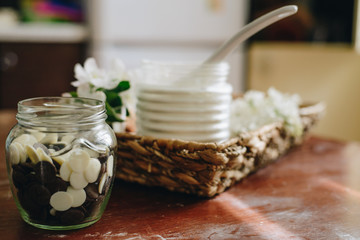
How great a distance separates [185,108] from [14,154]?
303 mm

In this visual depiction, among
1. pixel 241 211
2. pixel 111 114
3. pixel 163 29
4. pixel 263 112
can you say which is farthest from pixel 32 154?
pixel 163 29

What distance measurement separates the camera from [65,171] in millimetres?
546

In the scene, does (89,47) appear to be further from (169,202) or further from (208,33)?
(169,202)

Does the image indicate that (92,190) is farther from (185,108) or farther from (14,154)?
(185,108)

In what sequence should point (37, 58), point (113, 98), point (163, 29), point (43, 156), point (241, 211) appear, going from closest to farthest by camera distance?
1. point (43, 156)
2. point (241, 211)
3. point (113, 98)
4. point (37, 58)
5. point (163, 29)

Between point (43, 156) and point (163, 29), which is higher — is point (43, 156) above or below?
below

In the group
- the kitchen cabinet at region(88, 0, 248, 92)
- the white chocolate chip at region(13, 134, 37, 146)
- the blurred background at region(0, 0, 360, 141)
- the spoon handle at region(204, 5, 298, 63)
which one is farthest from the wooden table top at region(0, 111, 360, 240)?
the kitchen cabinet at region(88, 0, 248, 92)

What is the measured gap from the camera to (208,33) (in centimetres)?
287

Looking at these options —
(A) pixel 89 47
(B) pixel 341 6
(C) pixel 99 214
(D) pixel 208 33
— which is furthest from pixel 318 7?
(C) pixel 99 214

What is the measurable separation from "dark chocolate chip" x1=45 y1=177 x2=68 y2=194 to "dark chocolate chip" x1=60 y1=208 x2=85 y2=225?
3cm

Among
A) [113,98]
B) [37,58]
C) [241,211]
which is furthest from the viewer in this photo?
[37,58]

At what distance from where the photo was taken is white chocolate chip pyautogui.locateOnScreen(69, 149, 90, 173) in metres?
0.55

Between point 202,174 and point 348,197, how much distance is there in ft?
0.86

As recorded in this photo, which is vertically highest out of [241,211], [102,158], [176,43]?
[176,43]
